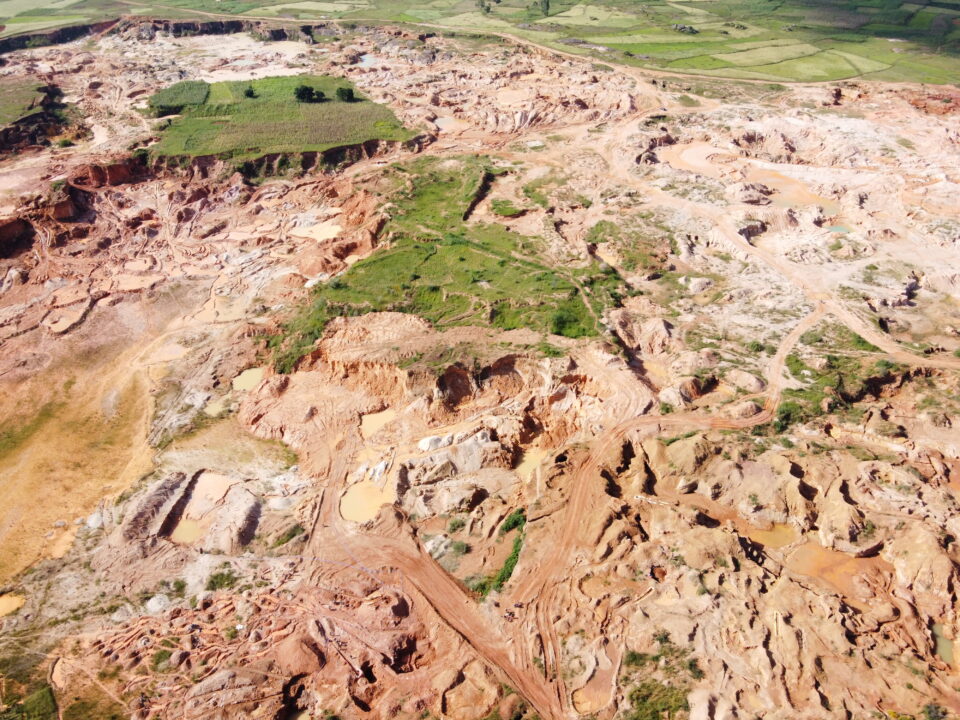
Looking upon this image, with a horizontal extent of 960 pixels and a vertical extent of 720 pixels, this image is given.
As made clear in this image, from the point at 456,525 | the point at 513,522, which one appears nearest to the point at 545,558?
the point at 513,522

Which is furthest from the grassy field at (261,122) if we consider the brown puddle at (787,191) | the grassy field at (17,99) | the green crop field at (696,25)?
the green crop field at (696,25)

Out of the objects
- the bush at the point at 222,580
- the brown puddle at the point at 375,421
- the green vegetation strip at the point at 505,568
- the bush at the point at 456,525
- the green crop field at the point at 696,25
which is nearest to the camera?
the green vegetation strip at the point at 505,568

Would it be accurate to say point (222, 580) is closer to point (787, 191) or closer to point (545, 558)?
point (545, 558)

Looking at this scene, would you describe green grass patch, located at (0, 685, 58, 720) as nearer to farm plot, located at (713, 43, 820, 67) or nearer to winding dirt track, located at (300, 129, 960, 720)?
winding dirt track, located at (300, 129, 960, 720)

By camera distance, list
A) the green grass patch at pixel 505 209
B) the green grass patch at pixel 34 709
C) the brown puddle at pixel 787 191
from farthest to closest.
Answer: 1. the brown puddle at pixel 787 191
2. the green grass patch at pixel 505 209
3. the green grass patch at pixel 34 709

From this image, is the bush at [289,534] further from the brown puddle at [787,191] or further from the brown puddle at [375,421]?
the brown puddle at [787,191]

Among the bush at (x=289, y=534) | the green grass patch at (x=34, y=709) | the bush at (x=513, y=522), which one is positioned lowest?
the green grass patch at (x=34, y=709)
